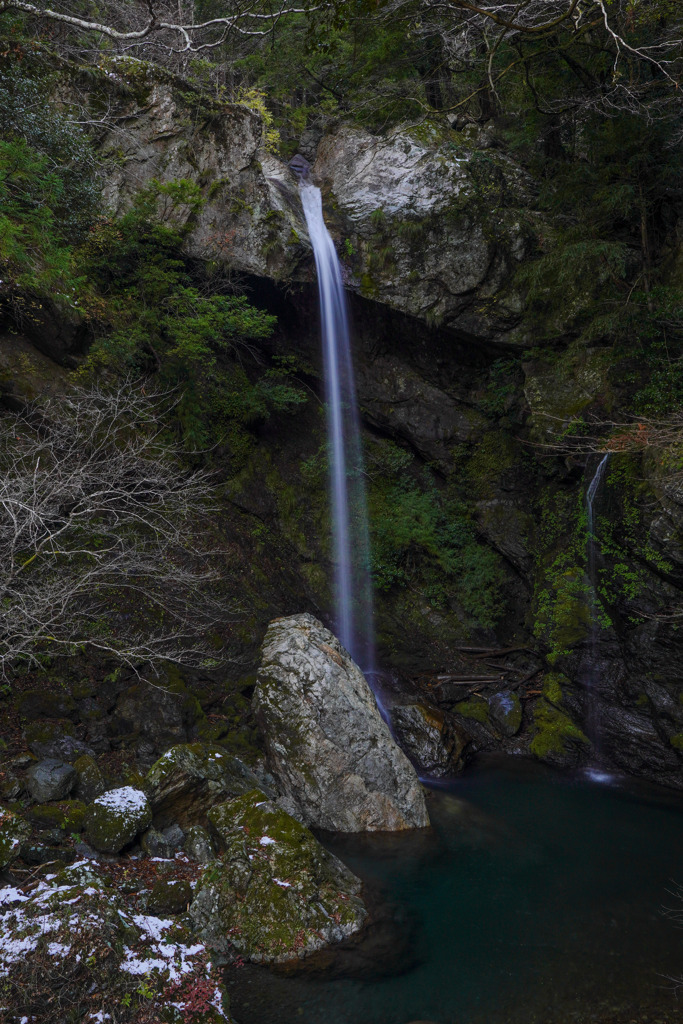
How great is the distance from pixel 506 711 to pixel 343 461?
5.93 m

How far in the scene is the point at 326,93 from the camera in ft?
44.5

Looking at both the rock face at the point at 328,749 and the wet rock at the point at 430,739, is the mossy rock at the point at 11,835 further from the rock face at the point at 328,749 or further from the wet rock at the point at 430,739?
the wet rock at the point at 430,739

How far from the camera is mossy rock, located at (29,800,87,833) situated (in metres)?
5.58

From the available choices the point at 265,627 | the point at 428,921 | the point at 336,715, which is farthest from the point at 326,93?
the point at 428,921

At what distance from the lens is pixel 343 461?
12547 mm

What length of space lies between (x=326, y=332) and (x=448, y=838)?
9503 millimetres

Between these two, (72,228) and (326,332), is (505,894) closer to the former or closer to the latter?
(326,332)

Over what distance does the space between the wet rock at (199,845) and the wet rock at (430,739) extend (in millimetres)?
4243

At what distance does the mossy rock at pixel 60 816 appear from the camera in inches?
220

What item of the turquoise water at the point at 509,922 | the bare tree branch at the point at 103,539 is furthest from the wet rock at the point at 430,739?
the bare tree branch at the point at 103,539

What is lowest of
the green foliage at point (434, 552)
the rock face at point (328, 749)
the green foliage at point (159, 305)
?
the rock face at point (328, 749)

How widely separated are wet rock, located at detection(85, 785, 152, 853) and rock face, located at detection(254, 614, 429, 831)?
2102 millimetres

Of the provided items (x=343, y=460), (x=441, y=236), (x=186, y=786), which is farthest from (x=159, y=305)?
(x=186, y=786)

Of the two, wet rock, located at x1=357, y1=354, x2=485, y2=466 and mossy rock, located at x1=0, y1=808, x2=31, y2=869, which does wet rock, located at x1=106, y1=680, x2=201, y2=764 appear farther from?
wet rock, located at x1=357, y1=354, x2=485, y2=466
